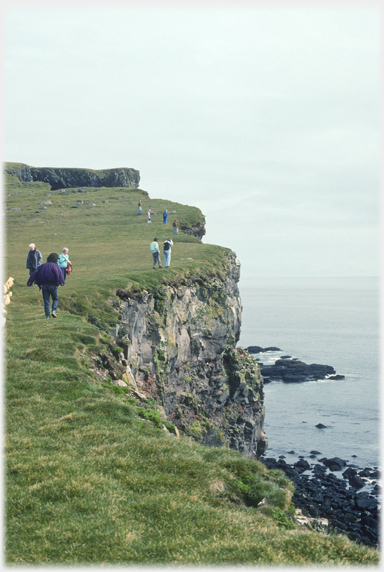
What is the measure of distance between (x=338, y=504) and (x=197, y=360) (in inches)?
972

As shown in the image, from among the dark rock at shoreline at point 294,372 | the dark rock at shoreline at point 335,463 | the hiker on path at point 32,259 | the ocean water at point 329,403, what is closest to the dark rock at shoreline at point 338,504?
the dark rock at shoreline at point 335,463

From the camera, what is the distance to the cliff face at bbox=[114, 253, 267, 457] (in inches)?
1263

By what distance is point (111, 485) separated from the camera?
9258mm

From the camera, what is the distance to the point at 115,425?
12531mm

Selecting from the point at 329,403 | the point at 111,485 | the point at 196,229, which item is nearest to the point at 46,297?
the point at 111,485

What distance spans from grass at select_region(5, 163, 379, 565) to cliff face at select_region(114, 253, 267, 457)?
10605 millimetres

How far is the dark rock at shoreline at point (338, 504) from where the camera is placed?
145 ft

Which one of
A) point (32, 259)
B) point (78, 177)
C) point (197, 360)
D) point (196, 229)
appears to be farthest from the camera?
point (78, 177)

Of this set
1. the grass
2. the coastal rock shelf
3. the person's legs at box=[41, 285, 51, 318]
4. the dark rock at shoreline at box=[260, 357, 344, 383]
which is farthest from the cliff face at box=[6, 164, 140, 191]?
the grass

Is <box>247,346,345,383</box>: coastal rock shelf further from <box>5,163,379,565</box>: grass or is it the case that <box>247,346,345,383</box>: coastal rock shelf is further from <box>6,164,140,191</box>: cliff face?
<box>5,163,379,565</box>: grass

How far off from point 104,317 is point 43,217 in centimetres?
7431

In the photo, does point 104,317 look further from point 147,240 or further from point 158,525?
point 147,240

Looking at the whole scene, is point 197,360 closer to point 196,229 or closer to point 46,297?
point 46,297

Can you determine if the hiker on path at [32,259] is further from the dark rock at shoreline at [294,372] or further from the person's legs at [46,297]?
the dark rock at shoreline at [294,372]
